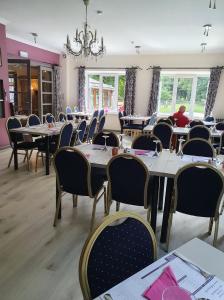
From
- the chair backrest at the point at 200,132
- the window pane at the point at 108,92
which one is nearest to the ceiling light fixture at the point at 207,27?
the chair backrest at the point at 200,132

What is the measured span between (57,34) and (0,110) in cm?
237

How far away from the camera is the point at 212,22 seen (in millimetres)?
4543

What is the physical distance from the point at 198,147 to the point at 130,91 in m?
5.71

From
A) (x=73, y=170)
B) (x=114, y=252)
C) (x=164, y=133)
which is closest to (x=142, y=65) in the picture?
(x=164, y=133)

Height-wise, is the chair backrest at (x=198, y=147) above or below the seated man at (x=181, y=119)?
below

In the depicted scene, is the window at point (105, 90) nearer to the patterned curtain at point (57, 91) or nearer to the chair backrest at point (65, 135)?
the patterned curtain at point (57, 91)

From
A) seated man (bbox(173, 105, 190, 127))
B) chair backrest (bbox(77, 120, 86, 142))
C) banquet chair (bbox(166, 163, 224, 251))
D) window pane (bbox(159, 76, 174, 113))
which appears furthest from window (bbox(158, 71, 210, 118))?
banquet chair (bbox(166, 163, 224, 251))

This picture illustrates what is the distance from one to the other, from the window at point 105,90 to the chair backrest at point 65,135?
493cm

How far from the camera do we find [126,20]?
15.4 feet

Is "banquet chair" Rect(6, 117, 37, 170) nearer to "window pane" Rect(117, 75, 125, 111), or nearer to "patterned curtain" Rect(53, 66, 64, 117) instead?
"patterned curtain" Rect(53, 66, 64, 117)

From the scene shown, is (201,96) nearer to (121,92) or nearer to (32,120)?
(121,92)

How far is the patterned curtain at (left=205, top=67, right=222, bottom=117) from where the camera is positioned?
7.48 m

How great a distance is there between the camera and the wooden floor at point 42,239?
181cm

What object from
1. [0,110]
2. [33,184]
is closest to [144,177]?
[33,184]
